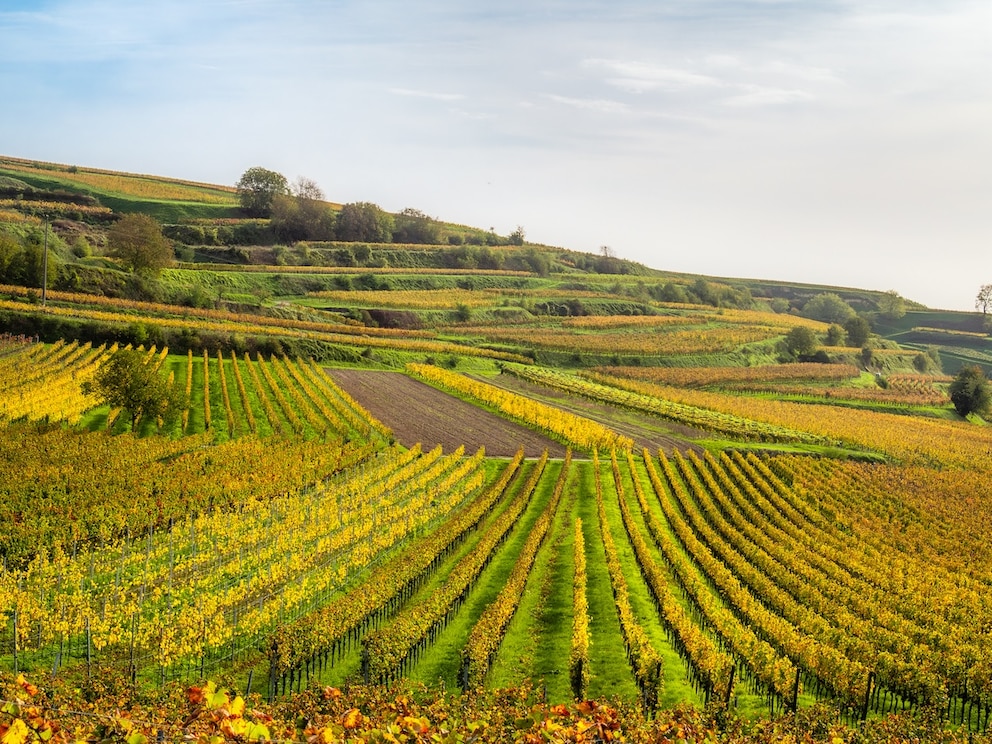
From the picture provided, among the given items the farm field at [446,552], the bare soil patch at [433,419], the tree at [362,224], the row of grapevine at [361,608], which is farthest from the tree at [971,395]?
the tree at [362,224]

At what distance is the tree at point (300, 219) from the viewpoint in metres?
142

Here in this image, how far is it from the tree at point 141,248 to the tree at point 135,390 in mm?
43381

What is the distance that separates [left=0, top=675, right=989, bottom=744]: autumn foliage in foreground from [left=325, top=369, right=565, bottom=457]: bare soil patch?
3054cm

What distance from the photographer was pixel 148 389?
43.6 m

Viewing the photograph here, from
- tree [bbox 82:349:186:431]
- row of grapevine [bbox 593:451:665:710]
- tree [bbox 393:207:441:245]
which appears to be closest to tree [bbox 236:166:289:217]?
tree [bbox 393:207:441:245]

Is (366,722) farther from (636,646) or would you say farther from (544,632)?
(544,632)

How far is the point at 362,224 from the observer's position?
504 ft

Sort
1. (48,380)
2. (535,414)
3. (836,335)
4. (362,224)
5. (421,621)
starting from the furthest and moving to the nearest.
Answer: (362,224), (836,335), (535,414), (48,380), (421,621)

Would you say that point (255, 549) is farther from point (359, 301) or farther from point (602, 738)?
point (359, 301)

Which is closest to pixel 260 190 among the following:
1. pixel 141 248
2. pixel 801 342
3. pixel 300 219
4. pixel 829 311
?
pixel 300 219

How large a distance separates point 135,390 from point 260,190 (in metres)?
119

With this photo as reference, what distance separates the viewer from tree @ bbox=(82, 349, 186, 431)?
1703 inches

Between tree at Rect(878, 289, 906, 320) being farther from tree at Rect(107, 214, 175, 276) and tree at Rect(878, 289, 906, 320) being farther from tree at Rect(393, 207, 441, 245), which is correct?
tree at Rect(107, 214, 175, 276)

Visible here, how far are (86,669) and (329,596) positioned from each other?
24.2ft
